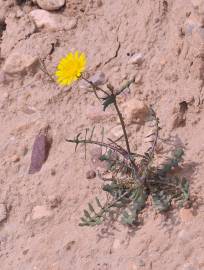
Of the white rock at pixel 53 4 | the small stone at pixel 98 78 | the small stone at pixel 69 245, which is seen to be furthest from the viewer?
the white rock at pixel 53 4

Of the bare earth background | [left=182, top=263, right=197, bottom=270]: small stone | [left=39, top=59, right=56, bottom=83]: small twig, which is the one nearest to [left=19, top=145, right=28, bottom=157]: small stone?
the bare earth background

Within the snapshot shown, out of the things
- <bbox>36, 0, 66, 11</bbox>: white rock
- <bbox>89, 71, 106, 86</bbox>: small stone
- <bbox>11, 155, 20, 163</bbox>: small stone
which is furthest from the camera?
<bbox>36, 0, 66, 11</bbox>: white rock

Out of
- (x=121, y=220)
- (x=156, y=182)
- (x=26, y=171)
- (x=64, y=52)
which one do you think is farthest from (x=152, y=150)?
(x=64, y=52)

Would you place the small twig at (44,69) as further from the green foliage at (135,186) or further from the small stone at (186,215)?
the small stone at (186,215)

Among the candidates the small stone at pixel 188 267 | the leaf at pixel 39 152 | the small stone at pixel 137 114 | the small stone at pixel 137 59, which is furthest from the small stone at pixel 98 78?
the small stone at pixel 188 267

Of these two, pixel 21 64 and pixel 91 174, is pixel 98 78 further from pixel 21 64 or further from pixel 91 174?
pixel 91 174

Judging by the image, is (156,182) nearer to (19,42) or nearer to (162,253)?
(162,253)

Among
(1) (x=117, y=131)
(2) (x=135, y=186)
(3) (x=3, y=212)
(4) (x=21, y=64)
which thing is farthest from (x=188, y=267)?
(4) (x=21, y=64)

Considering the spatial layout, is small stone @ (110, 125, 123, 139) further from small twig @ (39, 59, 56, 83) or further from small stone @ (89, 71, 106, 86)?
small twig @ (39, 59, 56, 83)
